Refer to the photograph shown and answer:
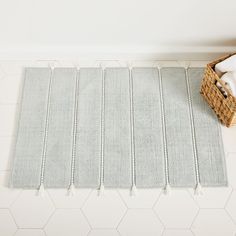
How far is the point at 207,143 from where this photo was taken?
1667 mm

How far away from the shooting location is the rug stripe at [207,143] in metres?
1.60

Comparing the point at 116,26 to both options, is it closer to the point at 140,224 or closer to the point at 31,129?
the point at 31,129

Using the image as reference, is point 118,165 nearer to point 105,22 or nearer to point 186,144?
point 186,144

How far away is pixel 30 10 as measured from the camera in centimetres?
162

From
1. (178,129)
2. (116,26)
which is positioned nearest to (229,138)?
(178,129)

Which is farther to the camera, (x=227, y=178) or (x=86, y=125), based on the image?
(x=86, y=125)

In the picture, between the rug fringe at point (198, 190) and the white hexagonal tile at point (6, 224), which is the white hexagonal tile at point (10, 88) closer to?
the white hexagonal tile at point (6, 224)

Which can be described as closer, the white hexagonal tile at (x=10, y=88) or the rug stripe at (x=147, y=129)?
the rug stripe at (x=147, y=129)

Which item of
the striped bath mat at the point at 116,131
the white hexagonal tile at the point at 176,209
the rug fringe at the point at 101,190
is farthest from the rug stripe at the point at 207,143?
the rug fringe at the point at 101,190

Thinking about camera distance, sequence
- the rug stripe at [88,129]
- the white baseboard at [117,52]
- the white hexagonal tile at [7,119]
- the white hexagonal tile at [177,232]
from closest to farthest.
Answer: the white hexagonal tile at [177,232]
the rug stripe at [88,129]
the white hexagonal tile at [7,119]
the white baseboard at [117,52]

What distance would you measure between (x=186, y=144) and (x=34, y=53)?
0.85m

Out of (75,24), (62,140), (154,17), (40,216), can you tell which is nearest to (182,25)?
(154,17)

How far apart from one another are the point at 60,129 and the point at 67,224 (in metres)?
0.42

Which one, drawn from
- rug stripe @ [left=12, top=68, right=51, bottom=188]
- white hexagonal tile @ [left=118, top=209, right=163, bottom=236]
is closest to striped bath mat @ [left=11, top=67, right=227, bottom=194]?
rug stripe @ [left=12, top=68, right=51, bottom=188]
